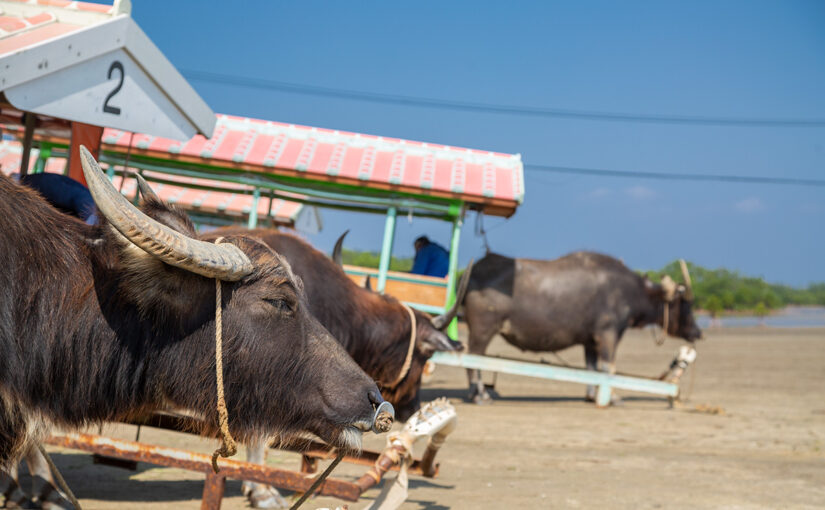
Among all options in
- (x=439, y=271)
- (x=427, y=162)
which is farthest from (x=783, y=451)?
(x=427, y=162)

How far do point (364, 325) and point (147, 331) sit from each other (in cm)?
301

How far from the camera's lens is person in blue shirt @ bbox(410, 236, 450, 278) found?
1054 centimetres

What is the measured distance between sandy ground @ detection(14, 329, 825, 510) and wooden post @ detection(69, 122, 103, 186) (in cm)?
193

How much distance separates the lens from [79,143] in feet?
17.0

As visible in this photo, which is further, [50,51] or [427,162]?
[427,162]

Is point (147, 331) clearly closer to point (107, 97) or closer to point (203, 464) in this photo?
point (203, 464)

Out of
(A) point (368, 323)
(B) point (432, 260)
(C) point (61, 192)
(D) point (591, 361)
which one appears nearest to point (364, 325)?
(A) point (368, 323)

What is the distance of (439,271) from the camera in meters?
10.5

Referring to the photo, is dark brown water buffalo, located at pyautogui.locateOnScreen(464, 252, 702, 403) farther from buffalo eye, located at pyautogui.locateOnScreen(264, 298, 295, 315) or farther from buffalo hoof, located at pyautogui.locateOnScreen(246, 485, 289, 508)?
buffalo eye, located at pyautogui.locateOnScreen(264, 298, 295, 315)

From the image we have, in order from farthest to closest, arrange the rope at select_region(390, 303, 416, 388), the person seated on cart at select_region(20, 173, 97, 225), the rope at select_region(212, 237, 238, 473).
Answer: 1. the rope at select_region(390, 303, 416, 388)
2. the person seated on cart at select_region(20, 173, 97, 225)
3. the rope at select_region(212, 237, 238, 473)

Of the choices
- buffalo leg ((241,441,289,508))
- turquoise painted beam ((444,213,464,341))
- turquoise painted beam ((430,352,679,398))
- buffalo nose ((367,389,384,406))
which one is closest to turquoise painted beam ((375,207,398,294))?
turquoise painted beam ((444,213,464,341))

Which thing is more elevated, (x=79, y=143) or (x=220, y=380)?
(x=79, y=143)

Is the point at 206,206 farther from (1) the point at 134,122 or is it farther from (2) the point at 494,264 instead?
(1) the point at 134,122

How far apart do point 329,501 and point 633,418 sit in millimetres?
6167
